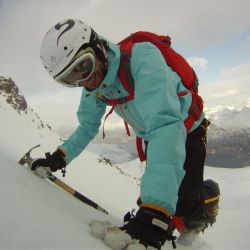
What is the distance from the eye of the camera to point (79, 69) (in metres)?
3.70

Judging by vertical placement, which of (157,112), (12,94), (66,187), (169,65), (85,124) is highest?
(169,65)

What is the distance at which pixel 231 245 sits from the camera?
19.4 ft

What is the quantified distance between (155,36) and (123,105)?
0.95m

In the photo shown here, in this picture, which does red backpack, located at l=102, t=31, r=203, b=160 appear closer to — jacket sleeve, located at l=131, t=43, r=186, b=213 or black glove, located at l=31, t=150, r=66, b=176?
jacket sleeve, located at l=131, t=43, r=186, b=213

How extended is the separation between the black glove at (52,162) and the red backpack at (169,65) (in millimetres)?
1133

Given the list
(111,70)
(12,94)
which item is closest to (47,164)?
(111,70)

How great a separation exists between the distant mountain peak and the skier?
13.4 meters

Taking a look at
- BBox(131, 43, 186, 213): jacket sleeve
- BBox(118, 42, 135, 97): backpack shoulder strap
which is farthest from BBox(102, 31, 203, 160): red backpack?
BBox(131, 43, 186, 213): jacket sleeve

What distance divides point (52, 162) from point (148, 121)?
192cm

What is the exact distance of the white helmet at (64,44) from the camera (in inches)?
142

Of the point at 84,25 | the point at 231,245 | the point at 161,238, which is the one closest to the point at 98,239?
the point at 161,238

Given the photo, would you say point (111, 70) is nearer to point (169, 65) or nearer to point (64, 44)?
point (64, 44)

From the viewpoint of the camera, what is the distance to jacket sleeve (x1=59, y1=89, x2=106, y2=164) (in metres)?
5.00

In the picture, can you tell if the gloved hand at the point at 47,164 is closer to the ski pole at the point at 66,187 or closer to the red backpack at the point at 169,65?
the ski pole at the point at 66,187
